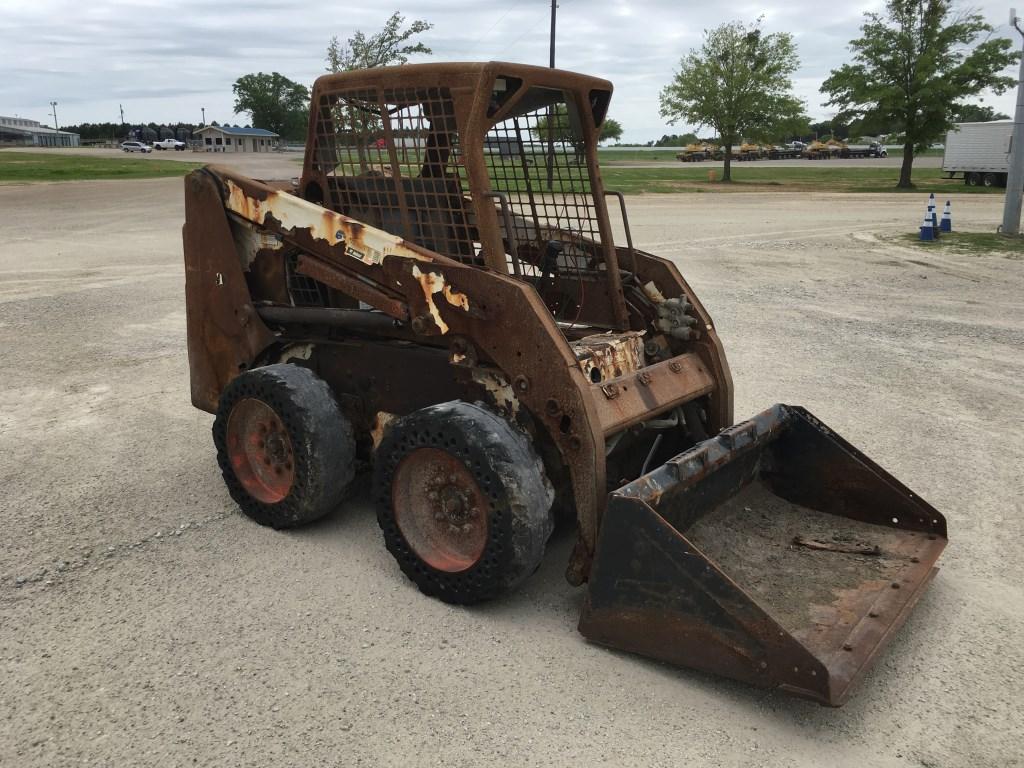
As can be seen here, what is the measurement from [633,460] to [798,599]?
1188 mm

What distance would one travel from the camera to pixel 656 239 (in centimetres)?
1798

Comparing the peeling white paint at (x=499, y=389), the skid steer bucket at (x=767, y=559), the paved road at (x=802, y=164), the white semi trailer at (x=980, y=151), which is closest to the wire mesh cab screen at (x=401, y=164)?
the peeling white paint at (x=499, y=389)

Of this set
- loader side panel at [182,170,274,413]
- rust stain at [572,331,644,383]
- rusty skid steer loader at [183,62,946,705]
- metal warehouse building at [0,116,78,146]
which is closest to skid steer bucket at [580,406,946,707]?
rusty skid steer loader at [183,62,946,705]

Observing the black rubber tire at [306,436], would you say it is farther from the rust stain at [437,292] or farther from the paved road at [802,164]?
the paved road at [802,164]

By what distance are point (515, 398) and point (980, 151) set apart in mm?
39251

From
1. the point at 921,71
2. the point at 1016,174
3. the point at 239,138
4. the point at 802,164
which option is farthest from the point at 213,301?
the point at 239,138

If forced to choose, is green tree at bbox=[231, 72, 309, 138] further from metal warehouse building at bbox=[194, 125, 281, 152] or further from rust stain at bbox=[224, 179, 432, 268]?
rust stain at bbox=[224, 179, 432, 268]

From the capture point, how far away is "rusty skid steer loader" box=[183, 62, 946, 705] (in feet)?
11.8

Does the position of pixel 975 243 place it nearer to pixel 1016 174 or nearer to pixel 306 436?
pixel 1016 174

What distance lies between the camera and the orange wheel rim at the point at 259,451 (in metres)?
4.80

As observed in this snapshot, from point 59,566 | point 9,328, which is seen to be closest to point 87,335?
point 9,328

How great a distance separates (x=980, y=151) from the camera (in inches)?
1457

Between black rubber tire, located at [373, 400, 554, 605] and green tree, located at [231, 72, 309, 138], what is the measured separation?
107 m

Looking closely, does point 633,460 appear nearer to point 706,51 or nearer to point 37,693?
point 37,693
